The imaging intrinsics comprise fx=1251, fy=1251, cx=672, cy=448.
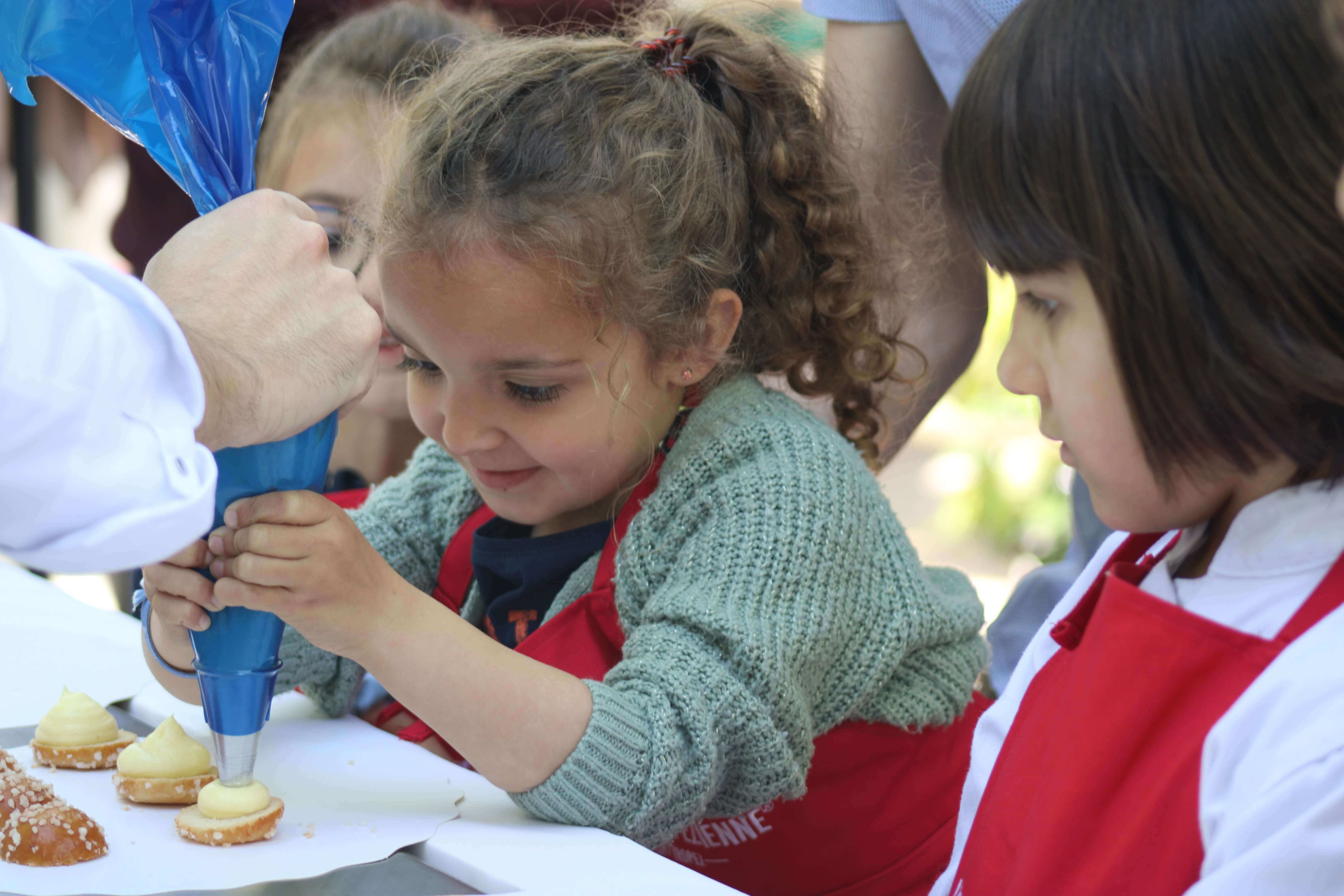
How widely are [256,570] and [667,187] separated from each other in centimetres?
53

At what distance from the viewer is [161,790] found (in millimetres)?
891

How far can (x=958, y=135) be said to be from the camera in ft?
2.49

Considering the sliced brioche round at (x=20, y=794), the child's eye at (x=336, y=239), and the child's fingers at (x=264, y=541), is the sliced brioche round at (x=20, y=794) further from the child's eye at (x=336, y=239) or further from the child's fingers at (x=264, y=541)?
the child's eye at (x=336, y=239)

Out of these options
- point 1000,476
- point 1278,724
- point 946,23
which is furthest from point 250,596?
point 1000,476

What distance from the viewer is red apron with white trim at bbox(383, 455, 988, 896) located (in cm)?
112

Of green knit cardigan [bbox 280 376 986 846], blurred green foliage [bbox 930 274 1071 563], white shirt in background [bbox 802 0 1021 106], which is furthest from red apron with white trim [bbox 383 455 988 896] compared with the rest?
blurred green foliage [bbox 930 274 1071 563]

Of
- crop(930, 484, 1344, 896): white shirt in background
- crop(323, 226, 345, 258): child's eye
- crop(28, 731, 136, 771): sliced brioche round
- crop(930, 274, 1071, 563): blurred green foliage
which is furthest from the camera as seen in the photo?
crop(930, 274, 1071, 563): blurred green foliage

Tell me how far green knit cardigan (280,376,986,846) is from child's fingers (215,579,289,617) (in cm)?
22

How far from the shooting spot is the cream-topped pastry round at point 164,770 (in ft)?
2.92

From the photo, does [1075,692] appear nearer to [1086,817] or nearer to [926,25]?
[1086,817]

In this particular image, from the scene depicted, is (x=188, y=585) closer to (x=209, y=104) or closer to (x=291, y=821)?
(x=291, y=821)

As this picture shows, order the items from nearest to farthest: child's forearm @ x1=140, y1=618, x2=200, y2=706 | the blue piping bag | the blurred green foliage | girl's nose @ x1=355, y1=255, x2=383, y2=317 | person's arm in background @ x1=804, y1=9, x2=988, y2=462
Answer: the blue piping bag, child's forearm @ x1=140, y1=618, x2=200, y2=706, girl's nose @ x1=355, y1=255, x2=383, y2=317, person's arm in background @ x1=804, y1=9, x2=988, y2=462, the blurred green foliage

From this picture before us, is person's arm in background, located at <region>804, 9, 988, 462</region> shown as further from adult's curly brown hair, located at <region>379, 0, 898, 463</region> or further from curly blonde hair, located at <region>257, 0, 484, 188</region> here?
curly blonde hair, located at <region>257, 0, 484, 188</region>

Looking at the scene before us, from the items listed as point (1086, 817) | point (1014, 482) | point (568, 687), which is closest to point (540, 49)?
point (568, 687)
